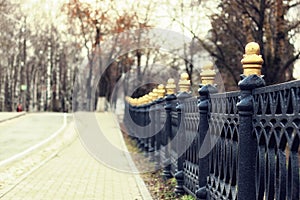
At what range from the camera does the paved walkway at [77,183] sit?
854cm

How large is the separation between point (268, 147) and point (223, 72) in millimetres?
27513

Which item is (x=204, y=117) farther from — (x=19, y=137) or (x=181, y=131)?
(x=19, y=137)

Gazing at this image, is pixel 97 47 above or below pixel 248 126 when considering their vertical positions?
above

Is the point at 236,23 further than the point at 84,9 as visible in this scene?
No

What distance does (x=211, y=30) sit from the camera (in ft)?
97.8

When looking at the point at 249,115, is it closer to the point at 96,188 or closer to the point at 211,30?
the point at 96,188

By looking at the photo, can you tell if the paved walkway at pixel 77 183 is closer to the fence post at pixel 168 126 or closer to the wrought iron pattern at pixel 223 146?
the fence post at pixel 168 126

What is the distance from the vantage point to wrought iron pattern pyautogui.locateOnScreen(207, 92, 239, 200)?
16.0 ft

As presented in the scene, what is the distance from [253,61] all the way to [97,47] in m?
40.5

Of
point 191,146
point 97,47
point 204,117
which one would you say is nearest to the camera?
point 204,117

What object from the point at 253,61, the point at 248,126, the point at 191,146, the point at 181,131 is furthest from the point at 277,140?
the point at 181,131

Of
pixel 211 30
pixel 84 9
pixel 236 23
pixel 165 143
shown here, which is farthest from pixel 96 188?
pixel 84 9

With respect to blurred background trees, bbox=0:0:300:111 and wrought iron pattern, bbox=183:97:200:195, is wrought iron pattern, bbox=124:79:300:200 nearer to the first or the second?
wrought iron pattern, bbox=183:97:200:195

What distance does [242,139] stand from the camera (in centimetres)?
421
